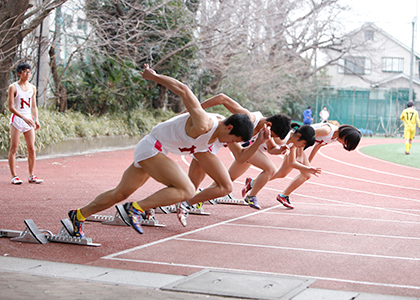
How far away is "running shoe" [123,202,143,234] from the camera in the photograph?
546cm

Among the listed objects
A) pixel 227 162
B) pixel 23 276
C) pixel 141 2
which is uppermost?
pixel 141 2

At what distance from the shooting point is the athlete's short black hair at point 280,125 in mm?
6609

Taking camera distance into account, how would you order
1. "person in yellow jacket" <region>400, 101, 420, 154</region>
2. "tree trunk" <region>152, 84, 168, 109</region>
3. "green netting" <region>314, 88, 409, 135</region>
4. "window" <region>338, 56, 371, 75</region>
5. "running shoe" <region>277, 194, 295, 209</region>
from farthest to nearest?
"window" <region>338, 56, 371, 75</region>
"green netting" <region>314, 88, 409, 135</region>
"tree trunk" <region>152, 84, 168, 109</region>
"person in yellow jacket" <region>400, 101, 420, 154</region>
"running shoe" <region>277, 194, 295, 209</region>

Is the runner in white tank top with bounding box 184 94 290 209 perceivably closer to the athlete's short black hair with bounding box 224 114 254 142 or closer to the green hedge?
the athlete's short black hair with bounding box 224 114 254 142

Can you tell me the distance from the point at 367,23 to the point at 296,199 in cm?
3147

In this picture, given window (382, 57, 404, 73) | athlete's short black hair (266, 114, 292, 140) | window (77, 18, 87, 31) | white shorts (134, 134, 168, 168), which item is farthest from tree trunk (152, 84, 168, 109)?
window (382, 57, 404, 73)

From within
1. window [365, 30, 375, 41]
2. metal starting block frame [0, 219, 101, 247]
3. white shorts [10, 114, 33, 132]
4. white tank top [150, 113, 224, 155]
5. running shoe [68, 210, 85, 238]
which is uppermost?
window [365, 30, 375, 41]

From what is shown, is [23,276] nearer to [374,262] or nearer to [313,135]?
[374,262]

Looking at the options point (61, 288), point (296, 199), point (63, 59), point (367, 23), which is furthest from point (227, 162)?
point (367, 23)

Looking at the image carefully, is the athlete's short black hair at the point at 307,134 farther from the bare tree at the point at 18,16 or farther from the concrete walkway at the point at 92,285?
the bare tree at the point at 18,16

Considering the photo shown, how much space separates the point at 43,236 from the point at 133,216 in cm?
108

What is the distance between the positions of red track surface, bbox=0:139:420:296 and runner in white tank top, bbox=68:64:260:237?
434mm

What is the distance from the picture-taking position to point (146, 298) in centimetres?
397

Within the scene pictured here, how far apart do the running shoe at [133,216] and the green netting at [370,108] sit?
38761 millimetres
